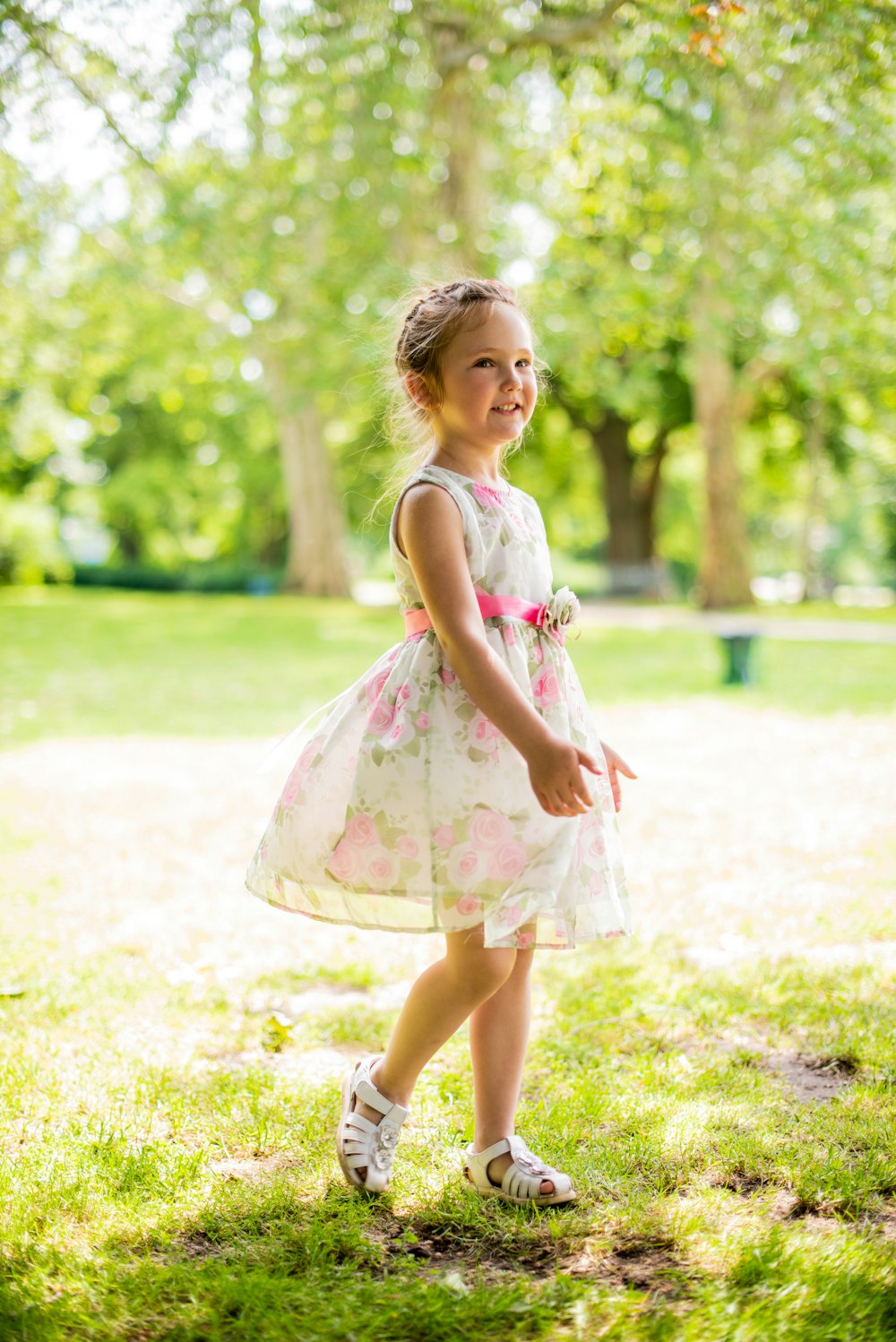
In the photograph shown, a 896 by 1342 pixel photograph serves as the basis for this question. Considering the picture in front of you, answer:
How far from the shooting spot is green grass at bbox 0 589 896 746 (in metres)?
10.5

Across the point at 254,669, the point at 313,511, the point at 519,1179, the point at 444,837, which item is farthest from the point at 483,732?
the point at 313,511

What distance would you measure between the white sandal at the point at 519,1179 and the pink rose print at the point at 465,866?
0.56 m

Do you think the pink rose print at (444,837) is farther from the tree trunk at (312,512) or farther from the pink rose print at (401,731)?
the tree trunk at (312,512)

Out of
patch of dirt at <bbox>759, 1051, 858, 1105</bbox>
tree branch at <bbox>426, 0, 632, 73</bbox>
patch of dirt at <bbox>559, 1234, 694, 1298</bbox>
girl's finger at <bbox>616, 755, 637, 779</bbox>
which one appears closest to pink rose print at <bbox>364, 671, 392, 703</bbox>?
girl's finger at <bbox>616, 755, 637, 779</bbox>

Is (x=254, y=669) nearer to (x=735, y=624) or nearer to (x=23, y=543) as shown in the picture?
(x=735, y=624)

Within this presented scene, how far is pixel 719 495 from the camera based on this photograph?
21984mm

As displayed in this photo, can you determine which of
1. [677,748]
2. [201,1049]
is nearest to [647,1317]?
[201,1049]

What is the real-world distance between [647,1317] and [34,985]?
2.31 metres

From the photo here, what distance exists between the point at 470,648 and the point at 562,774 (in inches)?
11.9

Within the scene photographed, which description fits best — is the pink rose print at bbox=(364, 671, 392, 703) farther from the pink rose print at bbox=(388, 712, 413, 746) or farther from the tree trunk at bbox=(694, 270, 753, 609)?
the tree trunk at bbox=(694, 270, 753, 609)

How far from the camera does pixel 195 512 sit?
42.2 metres

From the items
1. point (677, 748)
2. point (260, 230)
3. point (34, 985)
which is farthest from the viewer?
point (260, 230)

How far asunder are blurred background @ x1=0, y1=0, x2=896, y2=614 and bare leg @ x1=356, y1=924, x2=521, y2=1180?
4.26 feet

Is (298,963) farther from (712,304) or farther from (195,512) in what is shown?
(195,512)
